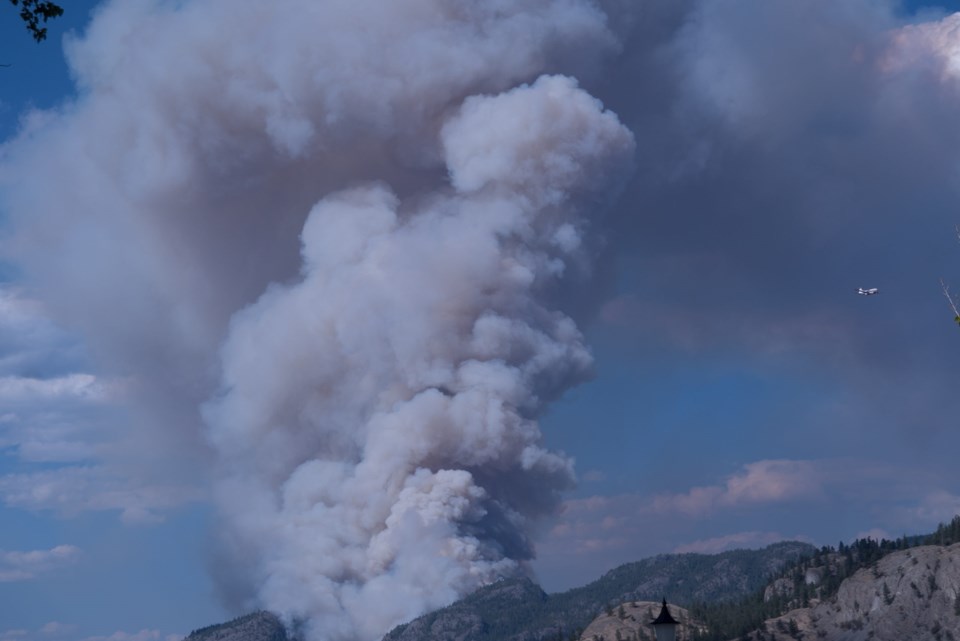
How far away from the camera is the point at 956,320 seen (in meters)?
36.8

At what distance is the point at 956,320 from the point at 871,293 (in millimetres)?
27503

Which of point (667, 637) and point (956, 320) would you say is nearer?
point (956, 320)

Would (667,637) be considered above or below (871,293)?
below

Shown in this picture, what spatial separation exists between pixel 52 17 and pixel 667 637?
27.6 meters

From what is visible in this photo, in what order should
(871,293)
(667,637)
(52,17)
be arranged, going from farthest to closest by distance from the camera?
(871,293) < (667,637) < (52,17)

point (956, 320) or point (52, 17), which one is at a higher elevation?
point (52, 17)

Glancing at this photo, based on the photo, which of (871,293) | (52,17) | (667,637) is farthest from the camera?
(871,293)

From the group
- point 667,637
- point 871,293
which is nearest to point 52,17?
point 667,637

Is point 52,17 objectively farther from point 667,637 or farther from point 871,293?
point 871,293

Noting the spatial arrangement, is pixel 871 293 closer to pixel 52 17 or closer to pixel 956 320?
pixel 956 320

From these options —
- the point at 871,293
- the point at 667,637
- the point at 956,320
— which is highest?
the point at 871,293

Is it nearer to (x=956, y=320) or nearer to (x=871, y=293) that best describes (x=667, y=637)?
(x=956, y=320)

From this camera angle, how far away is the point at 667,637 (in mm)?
40188

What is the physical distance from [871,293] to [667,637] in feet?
98.2
